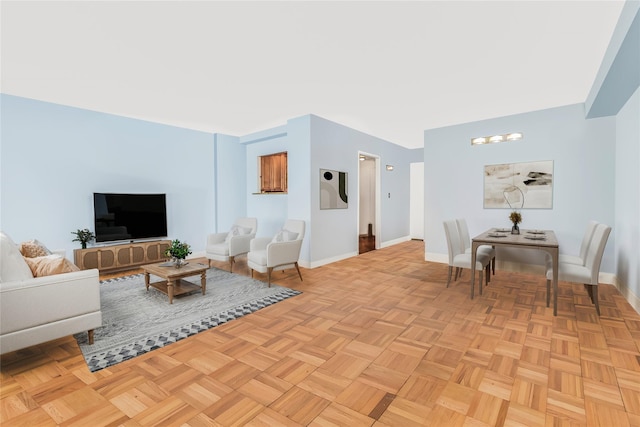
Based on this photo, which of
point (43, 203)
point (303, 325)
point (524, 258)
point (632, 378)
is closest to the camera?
point (632, 378)

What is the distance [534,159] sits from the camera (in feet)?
15.1

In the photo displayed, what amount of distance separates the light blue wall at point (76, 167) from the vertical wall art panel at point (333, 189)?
282 centimetres

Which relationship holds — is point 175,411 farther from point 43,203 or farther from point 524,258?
point 524,258

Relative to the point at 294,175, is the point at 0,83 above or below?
above

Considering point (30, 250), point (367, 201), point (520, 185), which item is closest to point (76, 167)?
point (30, 250)

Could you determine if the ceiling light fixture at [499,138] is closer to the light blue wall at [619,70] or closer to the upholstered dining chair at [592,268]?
the light blue wall at [619,70]

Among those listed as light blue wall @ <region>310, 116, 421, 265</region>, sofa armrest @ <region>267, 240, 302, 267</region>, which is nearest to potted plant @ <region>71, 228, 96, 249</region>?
sofa armrest @ <region>267, 240, 302, 267</region>

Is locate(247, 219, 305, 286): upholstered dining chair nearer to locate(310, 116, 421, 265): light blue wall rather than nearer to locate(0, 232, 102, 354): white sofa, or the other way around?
locate(310, 116, 421, 265): light blue wall

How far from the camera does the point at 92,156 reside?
4.80m

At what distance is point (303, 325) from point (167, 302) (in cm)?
175

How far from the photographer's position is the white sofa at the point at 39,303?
2057 millimetres

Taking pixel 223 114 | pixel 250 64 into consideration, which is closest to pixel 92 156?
pixel 223 114

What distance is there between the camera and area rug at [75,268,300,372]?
7.95ft

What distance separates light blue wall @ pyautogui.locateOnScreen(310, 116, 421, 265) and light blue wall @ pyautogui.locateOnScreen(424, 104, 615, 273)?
144cm
